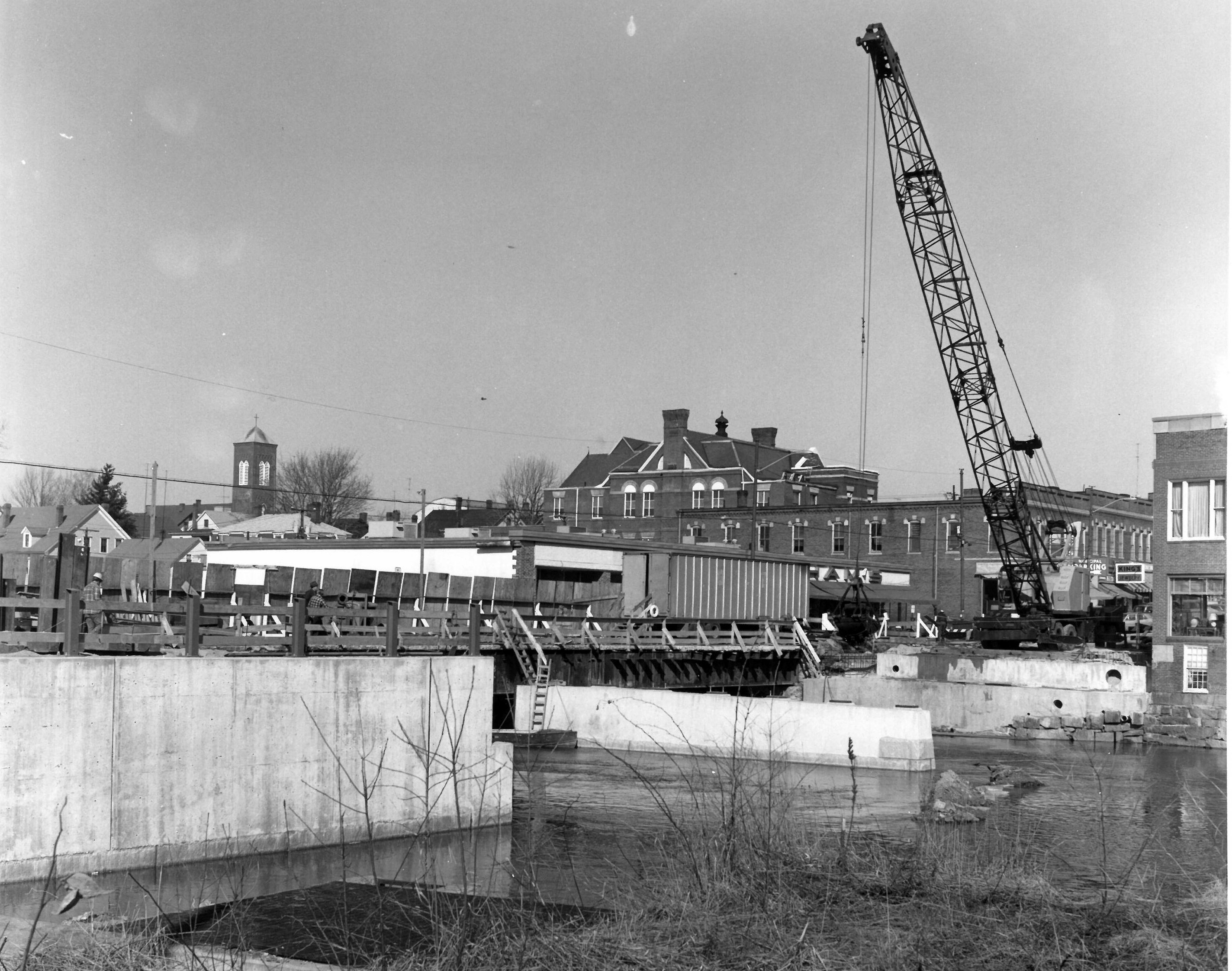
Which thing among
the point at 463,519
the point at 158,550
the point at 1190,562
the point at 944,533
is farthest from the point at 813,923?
the point at 463,519

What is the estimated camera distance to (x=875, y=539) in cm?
8050

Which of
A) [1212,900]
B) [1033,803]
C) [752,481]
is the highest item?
[752,481]

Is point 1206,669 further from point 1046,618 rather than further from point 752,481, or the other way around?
point 752,481

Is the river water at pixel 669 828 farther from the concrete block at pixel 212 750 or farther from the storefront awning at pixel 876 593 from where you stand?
the storefront awning at pixel 876 593

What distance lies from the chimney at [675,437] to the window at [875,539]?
1773 centimetres

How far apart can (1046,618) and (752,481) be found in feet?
122

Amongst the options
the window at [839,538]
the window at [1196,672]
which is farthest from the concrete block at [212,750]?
the window at [839,538]

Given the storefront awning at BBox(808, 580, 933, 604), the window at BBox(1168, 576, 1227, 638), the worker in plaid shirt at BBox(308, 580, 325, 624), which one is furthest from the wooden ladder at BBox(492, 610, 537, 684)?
the storefront awning at BBox(808, 580, 933, 604)

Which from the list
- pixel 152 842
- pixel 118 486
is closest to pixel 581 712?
→ pixel 152 842

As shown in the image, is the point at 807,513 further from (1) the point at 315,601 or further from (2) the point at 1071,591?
(1) the point at 315,601

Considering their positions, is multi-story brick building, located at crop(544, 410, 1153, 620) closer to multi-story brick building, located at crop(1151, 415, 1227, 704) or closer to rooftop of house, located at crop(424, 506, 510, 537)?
rooftop of house, located at crop(424, 506, 510, 537)

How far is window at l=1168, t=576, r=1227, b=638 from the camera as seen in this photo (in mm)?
36156

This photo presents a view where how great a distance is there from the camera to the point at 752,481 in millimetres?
90375

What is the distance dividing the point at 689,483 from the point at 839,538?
1466cm
